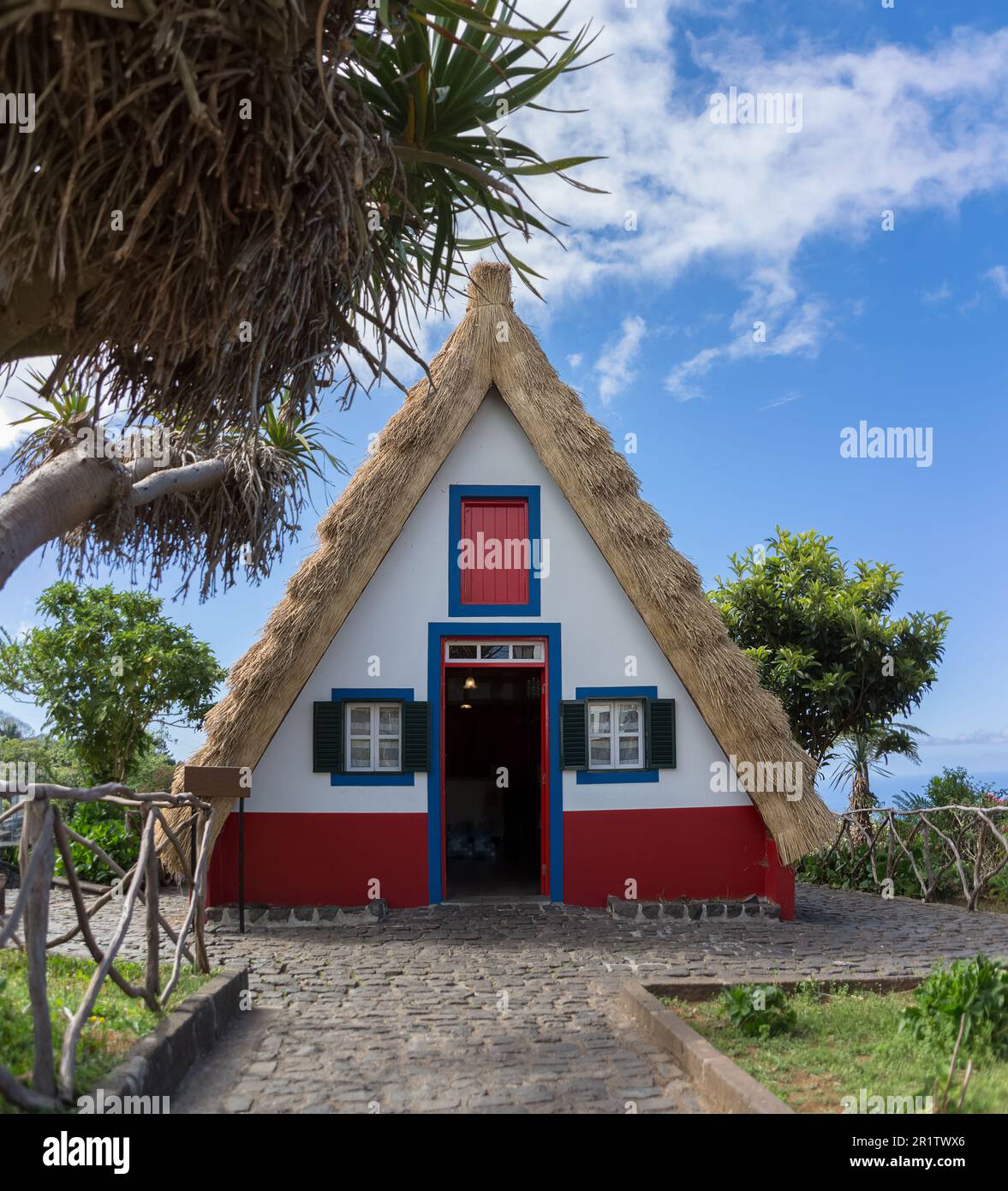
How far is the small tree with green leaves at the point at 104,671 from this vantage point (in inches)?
604

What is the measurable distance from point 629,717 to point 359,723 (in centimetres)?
282

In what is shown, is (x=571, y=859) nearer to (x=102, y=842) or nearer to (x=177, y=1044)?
(x=177, y=1044)

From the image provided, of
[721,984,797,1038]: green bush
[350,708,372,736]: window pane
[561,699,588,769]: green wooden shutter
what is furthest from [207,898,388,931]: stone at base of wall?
[721,984,797,1038]: green bush

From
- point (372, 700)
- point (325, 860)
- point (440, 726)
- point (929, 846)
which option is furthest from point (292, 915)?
point (929, 846)

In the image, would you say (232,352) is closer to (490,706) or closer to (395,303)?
(395,303)

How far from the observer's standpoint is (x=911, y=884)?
12320 millimetres

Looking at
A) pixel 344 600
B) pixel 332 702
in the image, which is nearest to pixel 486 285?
pixel 344 600

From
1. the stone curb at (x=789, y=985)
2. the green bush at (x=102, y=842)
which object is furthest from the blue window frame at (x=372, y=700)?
the stone curb at (x=789, y=985)

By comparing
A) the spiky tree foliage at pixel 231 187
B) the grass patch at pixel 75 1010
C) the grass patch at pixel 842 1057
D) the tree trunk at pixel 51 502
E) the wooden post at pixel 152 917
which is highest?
the spiky tree foliage at pixel 231 187

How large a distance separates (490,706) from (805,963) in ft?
27.7

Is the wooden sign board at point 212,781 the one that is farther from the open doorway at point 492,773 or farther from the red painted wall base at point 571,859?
the open doorway at point 492,773

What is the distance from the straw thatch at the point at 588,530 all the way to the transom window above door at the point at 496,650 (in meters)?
1.19

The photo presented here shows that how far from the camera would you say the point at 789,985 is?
20.5ft

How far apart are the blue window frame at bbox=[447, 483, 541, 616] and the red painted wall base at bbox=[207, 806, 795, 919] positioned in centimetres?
218
